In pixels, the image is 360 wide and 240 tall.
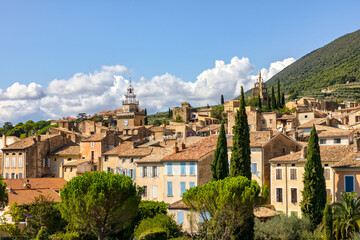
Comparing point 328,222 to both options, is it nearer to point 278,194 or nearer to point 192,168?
point 278,194

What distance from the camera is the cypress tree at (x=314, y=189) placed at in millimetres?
40094

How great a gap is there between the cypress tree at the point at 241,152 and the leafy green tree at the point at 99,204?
936 centimetres

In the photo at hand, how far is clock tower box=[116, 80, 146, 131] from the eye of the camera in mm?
141625

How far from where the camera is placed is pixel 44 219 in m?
48.9

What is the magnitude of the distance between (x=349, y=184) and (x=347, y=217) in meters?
4.22

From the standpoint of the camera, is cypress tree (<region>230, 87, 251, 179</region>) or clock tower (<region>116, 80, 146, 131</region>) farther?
clock tower (<region>116, 80, 146, 131</region>)

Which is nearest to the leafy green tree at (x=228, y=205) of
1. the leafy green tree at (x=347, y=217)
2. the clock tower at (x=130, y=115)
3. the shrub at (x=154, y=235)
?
the shrub at (x=154, y=235)

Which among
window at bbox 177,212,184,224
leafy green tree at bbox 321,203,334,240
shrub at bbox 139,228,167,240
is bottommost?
shrub at bbox 139,228,167,240

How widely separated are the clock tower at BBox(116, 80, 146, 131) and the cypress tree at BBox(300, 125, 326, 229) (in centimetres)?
10152

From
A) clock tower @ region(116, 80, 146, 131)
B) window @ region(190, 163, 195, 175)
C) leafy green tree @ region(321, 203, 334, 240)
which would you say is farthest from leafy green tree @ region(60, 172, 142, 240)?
clock tower @ region(116, 80, 146, 131)

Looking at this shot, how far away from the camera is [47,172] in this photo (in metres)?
77.2

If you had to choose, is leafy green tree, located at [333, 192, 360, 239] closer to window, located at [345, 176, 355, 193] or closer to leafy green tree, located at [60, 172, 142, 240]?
window, located at [345, 176, 355, 193]

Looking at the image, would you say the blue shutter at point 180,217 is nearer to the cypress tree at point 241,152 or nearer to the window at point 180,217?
the window at point 180,217

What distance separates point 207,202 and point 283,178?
1085 centimetres
